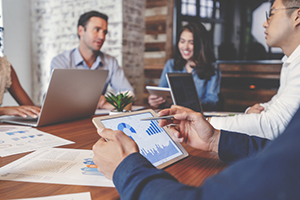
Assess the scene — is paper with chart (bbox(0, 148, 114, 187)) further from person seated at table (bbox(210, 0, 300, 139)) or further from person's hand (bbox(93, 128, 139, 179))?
person seated at table (bbox(210, 0, 300, 139))

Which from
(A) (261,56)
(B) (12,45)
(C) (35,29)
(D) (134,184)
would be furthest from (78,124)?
(C) (35,29)

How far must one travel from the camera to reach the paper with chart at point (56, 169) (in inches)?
27.3

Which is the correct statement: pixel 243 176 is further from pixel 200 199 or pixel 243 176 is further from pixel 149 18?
pixel 149 18

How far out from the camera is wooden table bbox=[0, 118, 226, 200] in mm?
627

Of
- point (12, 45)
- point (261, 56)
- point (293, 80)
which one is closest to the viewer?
point (293, 80)

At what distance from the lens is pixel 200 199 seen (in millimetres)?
371

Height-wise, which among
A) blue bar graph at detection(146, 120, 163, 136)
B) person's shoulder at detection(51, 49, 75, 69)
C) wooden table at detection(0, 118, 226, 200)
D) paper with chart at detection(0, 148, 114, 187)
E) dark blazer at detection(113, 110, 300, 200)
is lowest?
wooden table at detection(0, 118, 226, 200)

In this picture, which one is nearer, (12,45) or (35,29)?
(12,45)

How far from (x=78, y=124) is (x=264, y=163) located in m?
1.23

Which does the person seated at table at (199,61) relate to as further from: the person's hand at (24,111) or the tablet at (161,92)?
the person's hand at (24,111)

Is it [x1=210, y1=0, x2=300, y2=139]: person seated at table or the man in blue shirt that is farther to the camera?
[x1=210, y1=0, x2=300, y2=139]: person seated at table

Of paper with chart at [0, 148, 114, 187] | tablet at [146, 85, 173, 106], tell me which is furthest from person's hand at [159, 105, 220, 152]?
tablet at [146, 85, 173, 106]

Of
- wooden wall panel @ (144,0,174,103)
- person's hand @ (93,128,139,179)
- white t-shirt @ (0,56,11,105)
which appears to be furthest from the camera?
wooden wall panel @ (144,0,174,103)

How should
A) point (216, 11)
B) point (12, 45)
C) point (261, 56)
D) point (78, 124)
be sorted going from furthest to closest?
point (12, 45), point (216, 11), point (261, 56), point (78, 124)
